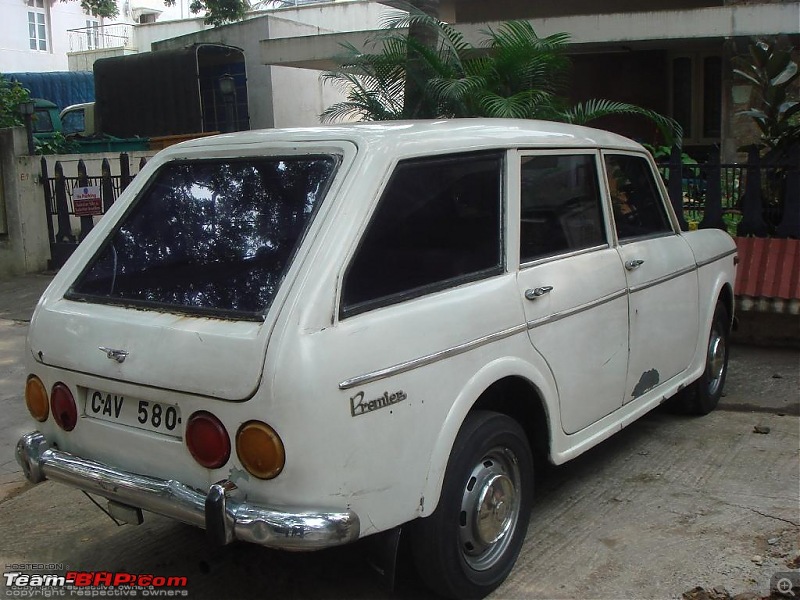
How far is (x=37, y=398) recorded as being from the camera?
11.2 feet

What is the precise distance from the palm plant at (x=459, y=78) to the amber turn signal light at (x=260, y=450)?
488cm

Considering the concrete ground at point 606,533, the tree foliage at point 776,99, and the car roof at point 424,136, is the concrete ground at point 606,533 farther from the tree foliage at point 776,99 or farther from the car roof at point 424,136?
the tree foliage at point 776,99

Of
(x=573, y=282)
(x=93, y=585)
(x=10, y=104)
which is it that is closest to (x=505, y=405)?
(x=573, y=282)

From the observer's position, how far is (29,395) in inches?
136

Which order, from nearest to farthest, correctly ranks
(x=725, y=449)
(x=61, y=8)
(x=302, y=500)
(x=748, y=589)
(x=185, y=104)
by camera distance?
(x=302, y=500) < (x=748, y=589) < (x=725, y=449) < (x=185, y=104) < (x=61, y=8)

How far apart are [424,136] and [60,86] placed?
966 inches

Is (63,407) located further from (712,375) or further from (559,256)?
(712,375)

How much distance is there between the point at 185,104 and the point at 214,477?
54.0 feet

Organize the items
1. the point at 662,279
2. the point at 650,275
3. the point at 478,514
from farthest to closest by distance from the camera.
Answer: the point at 662,279 < the point at 650,275 < the point at 478,514

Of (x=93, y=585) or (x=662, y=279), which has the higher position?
(x=662, y=279)

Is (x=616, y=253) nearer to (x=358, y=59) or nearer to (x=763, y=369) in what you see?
(x=763, y=369)

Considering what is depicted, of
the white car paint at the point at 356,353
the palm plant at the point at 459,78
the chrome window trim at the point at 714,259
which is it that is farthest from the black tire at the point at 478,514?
the palm plant at the point at 459,78

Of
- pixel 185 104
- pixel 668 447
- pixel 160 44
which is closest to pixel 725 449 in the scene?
pixel 668 447

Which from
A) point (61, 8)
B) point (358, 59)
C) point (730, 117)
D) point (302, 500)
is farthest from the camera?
point (61, 8)
